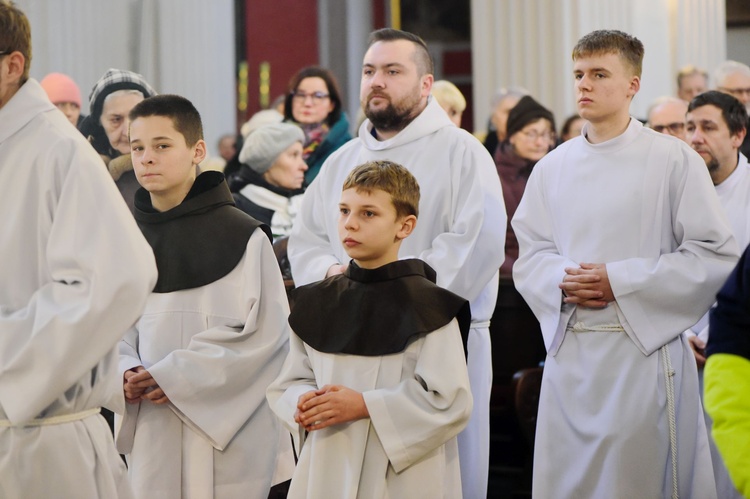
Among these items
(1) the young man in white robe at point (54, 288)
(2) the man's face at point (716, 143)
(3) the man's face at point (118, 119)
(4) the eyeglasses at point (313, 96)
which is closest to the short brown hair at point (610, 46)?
(2) the man's face at point (716, 143)

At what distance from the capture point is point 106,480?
10.4ft

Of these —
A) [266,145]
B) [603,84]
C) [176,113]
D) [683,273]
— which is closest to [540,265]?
[683,273]

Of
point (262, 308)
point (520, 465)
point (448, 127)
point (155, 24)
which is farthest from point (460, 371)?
point (155, 24)

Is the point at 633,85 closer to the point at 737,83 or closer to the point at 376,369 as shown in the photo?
the point at 376,369

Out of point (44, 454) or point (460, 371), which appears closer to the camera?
point (44, 454)

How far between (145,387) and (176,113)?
1.03 metres

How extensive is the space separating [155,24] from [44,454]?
7.55 meters

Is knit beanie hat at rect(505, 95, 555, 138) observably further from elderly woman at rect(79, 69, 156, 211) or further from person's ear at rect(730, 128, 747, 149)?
elderly woman at rect(79, 69, 156, 211)

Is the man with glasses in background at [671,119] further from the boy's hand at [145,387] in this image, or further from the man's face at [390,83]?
the boy's hand at [145,387]

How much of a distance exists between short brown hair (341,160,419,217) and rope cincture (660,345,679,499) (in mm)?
1265

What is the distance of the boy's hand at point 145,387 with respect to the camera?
160 inches

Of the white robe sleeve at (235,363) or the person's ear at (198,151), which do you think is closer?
the white robe sleeve at (235,363)

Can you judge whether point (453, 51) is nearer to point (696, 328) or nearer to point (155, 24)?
point (155, 24)

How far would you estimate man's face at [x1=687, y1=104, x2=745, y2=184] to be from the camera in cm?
548
